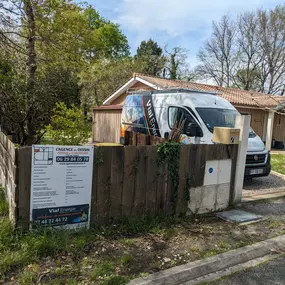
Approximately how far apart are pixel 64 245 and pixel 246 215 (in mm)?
3292

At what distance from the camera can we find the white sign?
10.9ft

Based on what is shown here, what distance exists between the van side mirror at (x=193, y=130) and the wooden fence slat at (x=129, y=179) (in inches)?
135

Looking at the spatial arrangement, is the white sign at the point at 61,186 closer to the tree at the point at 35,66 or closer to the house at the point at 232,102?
the tree at the point at 35,66

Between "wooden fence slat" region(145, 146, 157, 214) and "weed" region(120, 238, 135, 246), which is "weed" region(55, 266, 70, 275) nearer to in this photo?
"weed" region(120, 238, 135, 246)

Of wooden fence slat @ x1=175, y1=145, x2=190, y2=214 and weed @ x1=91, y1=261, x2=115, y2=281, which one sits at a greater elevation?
wooden fence slat @ x1=175, y1=145, x2=190, y2=214

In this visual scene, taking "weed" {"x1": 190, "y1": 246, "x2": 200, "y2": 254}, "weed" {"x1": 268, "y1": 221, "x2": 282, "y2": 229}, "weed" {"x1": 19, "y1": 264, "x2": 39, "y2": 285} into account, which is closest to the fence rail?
"weed" {"x1": 19, "y1": 264, "x2": 39, "y2": 285}

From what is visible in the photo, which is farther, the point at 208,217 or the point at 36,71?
the point at 36,71

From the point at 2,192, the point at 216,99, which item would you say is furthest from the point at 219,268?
the point at 216,99

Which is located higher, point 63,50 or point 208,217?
point 63,50

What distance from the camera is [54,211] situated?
3.46m

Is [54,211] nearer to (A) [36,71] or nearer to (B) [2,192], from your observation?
(B) [2,192]

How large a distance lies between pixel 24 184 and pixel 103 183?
1048 mm

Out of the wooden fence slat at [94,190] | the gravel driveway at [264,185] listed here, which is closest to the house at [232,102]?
the gravel driveway at [264,185]

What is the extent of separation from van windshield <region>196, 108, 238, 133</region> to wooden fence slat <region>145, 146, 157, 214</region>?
340 centimetres
